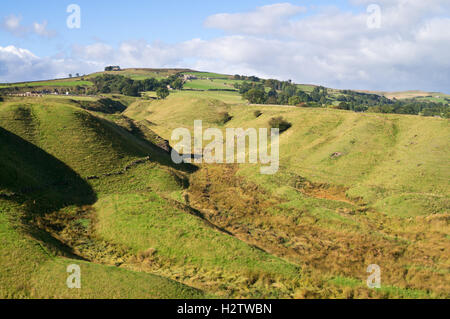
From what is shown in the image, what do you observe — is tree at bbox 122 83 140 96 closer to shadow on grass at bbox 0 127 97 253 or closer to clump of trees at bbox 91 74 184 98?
clump of trees at bbox 91 74 184 98

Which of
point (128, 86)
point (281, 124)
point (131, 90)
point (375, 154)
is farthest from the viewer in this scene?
point (128, 86)

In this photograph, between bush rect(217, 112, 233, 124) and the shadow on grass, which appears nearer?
the shadow on grass

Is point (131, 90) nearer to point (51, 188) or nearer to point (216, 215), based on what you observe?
point (51, 188)

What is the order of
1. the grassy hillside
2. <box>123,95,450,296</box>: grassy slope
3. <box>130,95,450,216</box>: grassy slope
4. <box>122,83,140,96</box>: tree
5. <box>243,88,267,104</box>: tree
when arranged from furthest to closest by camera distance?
<box>122,83,140,96</box>: tree, <box>243,88,267,104</box>: tree, <box>130,95,450,216</box>: grassy slope, <box>123,95,450,296</box>: grassy slope, the grassy hillside

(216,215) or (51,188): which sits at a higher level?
(51,188)

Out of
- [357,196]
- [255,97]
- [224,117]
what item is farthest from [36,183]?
[255,97]

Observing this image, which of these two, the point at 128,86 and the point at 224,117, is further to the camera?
the point at 128,86

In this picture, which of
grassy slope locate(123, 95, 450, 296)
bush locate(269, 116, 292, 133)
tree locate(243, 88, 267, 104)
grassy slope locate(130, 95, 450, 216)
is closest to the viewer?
grassy slope locate(123, 95, 450, 296)

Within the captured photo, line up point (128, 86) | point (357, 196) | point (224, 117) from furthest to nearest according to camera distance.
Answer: point (128, 86)
point (224, 117)
point (357, 196)

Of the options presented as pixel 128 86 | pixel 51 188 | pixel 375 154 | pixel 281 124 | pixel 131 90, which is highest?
pixel 128 86

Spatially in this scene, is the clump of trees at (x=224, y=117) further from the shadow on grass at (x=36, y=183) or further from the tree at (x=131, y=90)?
the tree at (x=131, y=90)

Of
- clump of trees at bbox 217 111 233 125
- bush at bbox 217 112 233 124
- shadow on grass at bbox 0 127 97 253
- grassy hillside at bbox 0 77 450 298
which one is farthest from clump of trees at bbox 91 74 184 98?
shadow on grass at bbox 0 127 97 253
